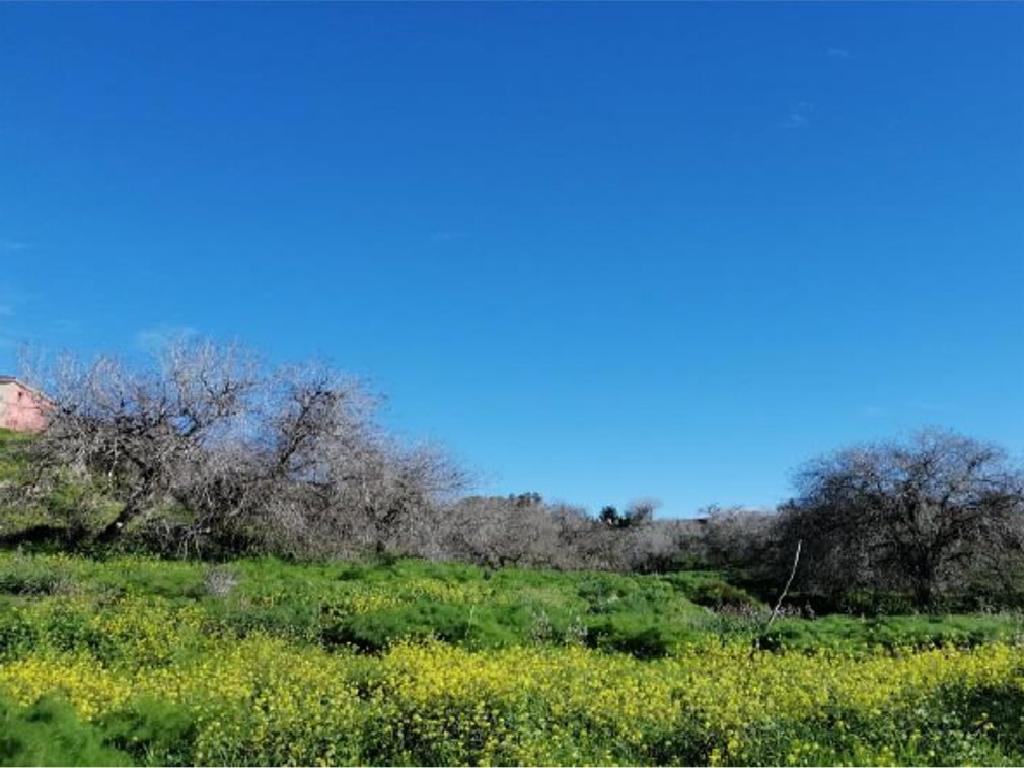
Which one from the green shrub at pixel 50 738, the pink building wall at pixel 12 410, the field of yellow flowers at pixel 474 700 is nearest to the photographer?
the green shrub at pixel 50 738

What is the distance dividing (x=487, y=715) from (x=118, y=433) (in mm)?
24165

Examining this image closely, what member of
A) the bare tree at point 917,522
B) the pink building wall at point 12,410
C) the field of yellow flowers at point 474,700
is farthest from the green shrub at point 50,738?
the pink building wall at point 12,410

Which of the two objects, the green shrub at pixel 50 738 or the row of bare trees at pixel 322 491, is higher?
the row of bare trees at pixel 322 491

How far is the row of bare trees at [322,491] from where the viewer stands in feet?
96.6

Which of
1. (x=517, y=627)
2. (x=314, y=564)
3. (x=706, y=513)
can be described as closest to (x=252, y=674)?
(x=517, y=627)

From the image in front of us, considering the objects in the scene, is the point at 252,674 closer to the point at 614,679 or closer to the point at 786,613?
the point at 614,679

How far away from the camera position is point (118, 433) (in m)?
29.8

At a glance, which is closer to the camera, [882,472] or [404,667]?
[404,667]

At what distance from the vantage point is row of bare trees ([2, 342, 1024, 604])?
29.4 m

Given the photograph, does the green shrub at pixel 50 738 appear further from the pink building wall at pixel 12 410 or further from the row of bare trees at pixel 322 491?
the pink building wall at pixel 12 410

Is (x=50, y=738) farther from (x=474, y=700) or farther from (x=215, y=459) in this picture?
(x=215, y=459)

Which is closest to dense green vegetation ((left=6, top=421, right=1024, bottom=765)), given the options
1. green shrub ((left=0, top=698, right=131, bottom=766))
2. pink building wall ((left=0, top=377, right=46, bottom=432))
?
green shrub ((left=0, top=698, right=131, bottom=766))

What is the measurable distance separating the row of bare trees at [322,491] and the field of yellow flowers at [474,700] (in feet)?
42.5

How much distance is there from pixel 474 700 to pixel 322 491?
76.7 feet
